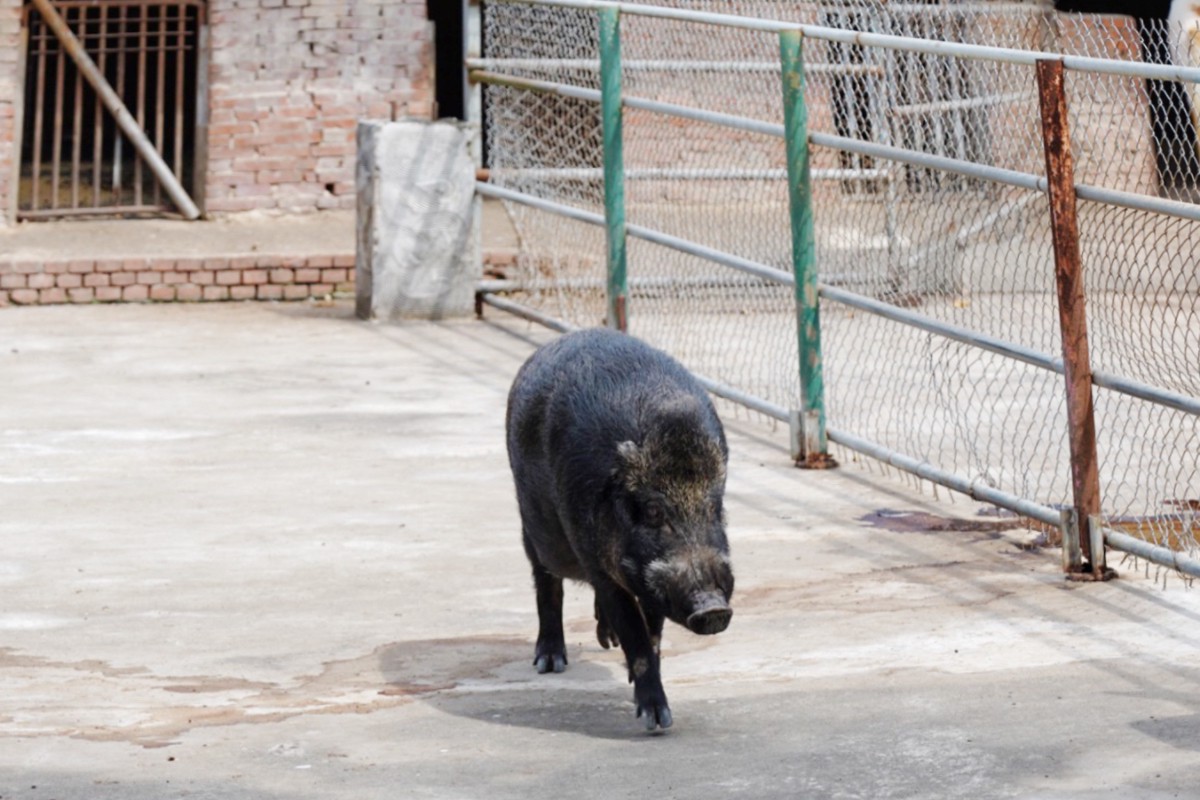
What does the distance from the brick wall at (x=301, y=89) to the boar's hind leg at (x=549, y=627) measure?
8.60 meters

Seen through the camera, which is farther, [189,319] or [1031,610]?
[189,319]

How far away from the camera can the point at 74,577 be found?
6.09m

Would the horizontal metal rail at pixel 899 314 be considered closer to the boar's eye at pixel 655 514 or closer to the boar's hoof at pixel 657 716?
the boar's eye at pixel 655 514

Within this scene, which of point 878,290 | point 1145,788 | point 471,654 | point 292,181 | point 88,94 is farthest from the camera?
point 88,94

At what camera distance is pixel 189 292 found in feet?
39.8

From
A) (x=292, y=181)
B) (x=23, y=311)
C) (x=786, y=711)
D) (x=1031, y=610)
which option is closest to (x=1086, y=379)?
(x=1031, y=610)

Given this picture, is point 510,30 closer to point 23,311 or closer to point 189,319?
point 189,319

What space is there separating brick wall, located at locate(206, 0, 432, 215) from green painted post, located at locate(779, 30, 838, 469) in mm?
6314

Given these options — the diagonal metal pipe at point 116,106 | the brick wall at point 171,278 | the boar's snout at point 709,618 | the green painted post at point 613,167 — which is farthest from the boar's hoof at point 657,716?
the diagonal metal pipe at point 116,106

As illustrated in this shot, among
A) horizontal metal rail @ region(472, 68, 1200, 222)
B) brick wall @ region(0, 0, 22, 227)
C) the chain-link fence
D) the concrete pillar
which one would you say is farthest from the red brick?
horizontal metal rail @ region(472, 68, 1200, 222)

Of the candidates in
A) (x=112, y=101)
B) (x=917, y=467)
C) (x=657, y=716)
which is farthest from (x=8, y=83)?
(x=657, y=716)

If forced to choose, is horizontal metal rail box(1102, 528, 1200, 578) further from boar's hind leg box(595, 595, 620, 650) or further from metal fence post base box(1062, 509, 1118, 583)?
boar's hind leg box(595, 595, 620, 650)

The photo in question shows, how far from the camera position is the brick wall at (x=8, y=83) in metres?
13.1

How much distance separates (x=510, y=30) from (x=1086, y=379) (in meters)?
6.32
